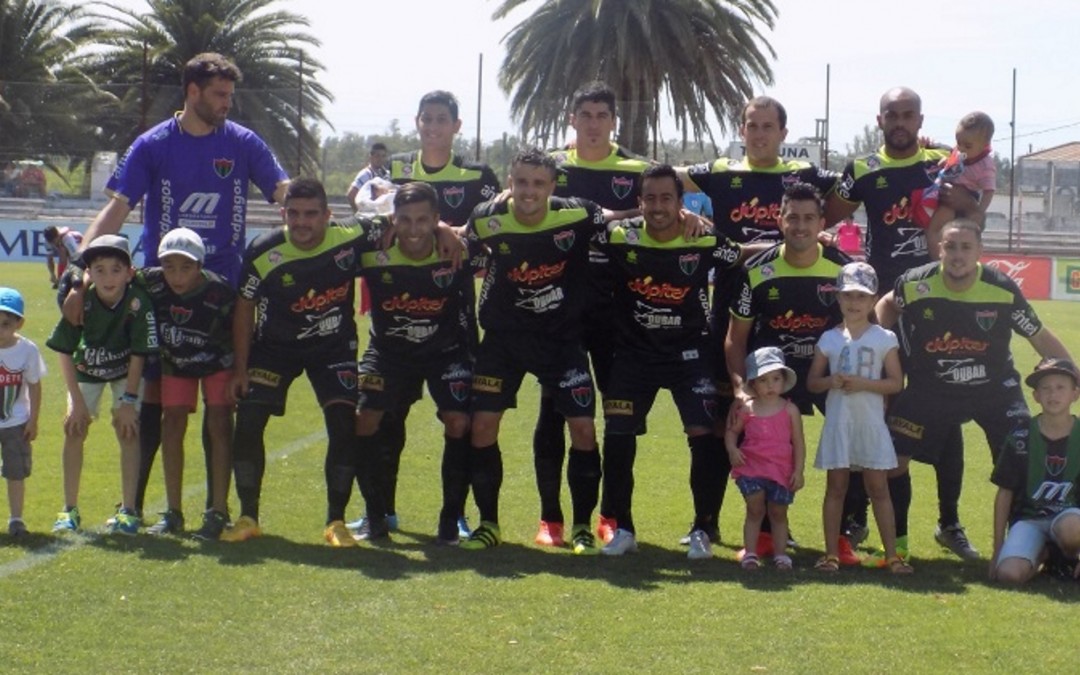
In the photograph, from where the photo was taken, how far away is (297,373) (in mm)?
7582

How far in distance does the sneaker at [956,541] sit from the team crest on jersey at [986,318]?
3.72ft

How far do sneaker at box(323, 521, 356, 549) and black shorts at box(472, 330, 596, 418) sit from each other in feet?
2.82

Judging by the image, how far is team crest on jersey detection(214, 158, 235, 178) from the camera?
7.81 m

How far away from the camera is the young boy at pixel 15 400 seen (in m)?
7.33

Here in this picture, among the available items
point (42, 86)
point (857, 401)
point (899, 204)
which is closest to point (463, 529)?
point (857, 401)

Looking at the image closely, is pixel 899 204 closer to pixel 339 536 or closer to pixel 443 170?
pixel 443 170

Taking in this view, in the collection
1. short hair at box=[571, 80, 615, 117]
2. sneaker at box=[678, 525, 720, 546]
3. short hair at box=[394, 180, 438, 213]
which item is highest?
short hair at box=[571, 80, 615, 117]

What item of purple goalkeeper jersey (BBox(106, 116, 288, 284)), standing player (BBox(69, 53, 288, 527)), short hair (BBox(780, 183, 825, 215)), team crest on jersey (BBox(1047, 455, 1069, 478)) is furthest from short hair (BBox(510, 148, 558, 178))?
team crest on jersey (BBox(1047, 455, 1069, 478))

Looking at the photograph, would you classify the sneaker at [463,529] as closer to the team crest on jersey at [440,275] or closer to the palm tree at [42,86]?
the team crest on jersey at [440,275]

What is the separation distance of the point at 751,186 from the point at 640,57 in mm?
26163

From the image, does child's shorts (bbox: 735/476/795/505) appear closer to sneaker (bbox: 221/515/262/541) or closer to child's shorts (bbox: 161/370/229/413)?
sneaker (bbox: 221/515/262/541)

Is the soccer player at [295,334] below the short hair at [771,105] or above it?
below

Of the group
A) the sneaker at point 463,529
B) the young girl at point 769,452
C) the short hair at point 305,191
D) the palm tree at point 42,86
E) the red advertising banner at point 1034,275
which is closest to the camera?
the young girl at point 769,452

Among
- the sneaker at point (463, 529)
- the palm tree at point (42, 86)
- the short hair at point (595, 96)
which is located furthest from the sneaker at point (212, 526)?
the palm tree at point (42, 86)
